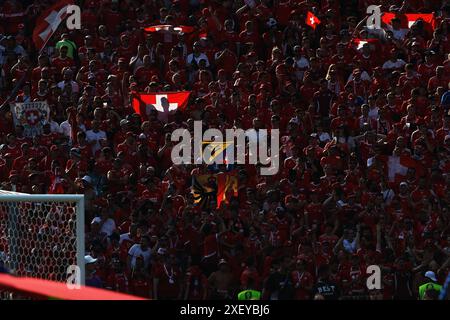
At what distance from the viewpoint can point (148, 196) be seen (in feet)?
44.0

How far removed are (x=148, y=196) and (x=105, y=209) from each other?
544 mm

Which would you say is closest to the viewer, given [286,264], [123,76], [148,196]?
[286,264]

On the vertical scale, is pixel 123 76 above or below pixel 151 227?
above

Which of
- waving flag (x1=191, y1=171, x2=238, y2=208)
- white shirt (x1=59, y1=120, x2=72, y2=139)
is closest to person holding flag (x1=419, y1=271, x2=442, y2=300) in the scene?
waving flag (x1=191, y1=171, x2=238, y2=208)

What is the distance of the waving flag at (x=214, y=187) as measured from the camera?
13.4m

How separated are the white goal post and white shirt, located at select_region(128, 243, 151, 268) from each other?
4.17m

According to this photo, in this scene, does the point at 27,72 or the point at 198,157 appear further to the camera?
the point at 27,72

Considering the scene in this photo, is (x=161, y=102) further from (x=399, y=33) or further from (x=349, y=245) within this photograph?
(x=399, y=33)

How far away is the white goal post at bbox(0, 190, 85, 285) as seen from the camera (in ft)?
26.6

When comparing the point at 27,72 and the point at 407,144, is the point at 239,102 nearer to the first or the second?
the point at 407,144

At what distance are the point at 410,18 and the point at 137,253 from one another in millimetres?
6119

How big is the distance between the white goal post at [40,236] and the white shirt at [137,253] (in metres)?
4.17
